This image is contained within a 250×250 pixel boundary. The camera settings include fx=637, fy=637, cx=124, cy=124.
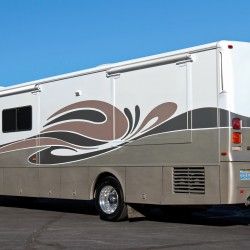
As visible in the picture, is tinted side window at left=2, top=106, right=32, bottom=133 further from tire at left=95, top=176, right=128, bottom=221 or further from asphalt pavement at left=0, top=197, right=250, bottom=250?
tire at left=95, top=176, right=128, bottom=221

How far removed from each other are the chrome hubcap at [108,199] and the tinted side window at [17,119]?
3.22 metres

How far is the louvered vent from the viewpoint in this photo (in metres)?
11.7

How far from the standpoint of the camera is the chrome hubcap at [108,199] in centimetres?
1339

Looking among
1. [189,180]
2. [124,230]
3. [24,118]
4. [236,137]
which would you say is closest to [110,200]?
[124,230]

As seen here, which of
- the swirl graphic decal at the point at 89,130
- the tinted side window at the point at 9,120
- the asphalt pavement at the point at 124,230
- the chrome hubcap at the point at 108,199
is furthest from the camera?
the tinted side window at the point at 9,120

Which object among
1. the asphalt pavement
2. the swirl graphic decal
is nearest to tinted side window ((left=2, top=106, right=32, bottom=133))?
the swirl graphic decal

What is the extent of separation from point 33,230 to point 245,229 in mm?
4003

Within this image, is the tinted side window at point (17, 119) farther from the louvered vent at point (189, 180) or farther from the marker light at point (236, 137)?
the marker light at point (236, 137)

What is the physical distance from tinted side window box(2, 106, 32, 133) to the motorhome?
0.03m

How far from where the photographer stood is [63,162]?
14.7 m

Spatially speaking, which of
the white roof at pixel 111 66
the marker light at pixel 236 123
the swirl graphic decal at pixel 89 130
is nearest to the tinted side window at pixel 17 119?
the swirl graphic decal at pixel 89 130

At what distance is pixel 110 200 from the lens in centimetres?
1345

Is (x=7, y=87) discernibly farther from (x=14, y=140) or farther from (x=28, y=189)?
(x=28, y=189)

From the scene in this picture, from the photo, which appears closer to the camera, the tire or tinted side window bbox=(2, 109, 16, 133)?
the tire
